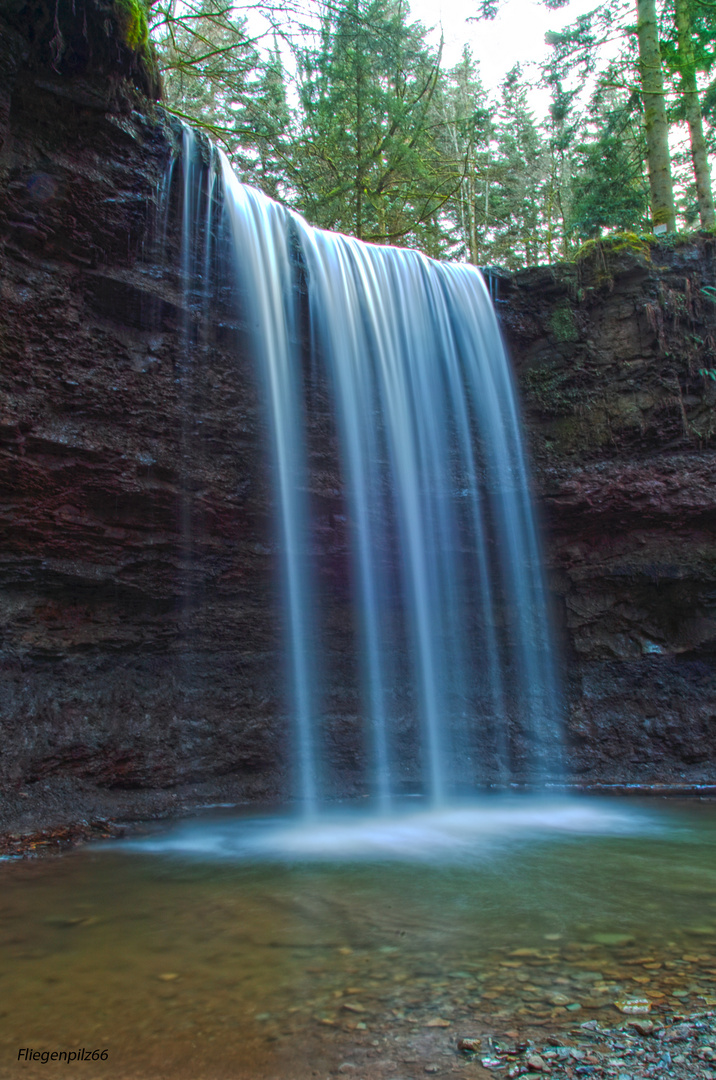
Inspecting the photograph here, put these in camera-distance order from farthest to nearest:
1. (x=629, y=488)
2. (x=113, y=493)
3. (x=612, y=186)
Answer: (x=612, y=186) < (x=629, y=488) < (x=113, y=493)

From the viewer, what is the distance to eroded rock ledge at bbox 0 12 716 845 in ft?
19.7

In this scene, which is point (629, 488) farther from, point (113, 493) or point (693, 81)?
point (693, 81)

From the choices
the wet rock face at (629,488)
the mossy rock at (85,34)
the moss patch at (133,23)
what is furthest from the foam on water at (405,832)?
the moss patch at (133,23)

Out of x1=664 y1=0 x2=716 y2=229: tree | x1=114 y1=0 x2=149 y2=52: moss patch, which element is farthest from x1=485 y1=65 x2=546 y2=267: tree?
x1=114 y1=0 x2=149 y2=52: moss patch

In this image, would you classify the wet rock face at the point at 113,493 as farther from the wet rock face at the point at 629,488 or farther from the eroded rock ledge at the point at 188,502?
the wet rock face at the point at 629,488

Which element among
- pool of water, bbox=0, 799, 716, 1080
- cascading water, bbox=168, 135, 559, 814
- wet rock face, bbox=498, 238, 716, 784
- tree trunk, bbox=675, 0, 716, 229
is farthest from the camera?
tree trunk, bbox=675, 0, 716, 229

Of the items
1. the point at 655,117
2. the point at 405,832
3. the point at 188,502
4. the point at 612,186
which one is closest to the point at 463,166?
the point at 612,186

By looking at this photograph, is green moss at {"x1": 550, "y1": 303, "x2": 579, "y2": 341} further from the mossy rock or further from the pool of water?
the pool of water

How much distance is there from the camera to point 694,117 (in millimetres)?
10930

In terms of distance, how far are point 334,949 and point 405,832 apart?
295 centimetres

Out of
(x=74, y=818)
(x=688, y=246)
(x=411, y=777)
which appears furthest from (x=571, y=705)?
(x=688, y=246)

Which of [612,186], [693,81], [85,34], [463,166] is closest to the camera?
[85,34]

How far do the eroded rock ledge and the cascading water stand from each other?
282mm

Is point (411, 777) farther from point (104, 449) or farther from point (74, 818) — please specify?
point (104, 449)
